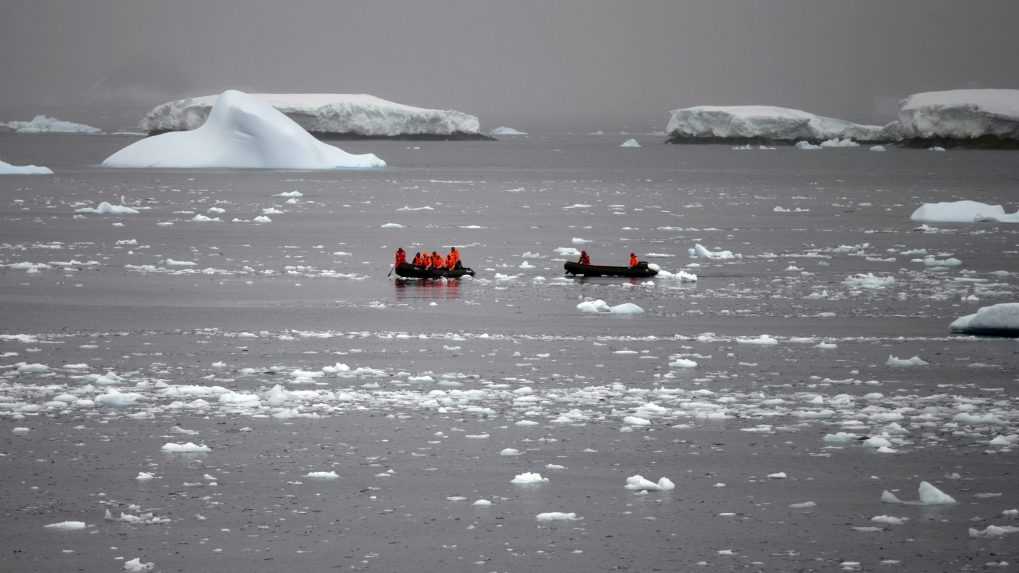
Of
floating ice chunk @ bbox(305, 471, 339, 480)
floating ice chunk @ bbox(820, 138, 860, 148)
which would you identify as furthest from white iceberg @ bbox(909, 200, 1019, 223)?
floating ice chunk @ bbox(820, 138, 860, 148)

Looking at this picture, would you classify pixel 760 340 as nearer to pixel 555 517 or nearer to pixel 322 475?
pixel 322 475

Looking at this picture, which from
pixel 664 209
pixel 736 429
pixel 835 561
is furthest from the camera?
pixel 664 209

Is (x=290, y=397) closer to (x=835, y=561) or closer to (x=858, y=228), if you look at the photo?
(x=835, y=561)

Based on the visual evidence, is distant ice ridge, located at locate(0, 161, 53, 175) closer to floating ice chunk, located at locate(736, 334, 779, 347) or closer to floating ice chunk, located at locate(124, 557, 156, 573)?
floating ice chunk, located at locate(736, 334, 779, 347)

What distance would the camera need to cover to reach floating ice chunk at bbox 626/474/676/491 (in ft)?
40.6

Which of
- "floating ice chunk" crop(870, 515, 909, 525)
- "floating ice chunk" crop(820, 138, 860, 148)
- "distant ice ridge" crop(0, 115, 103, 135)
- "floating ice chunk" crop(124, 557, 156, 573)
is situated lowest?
"floating ice chunk" crop(870, 515, 909, 525)

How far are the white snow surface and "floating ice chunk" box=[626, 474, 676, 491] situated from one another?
85195mm

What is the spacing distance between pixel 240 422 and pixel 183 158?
58531 mm

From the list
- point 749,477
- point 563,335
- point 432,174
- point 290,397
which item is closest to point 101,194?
point 432,174

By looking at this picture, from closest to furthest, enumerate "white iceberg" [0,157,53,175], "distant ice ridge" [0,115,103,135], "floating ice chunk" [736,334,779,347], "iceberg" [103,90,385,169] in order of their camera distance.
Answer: "floating ice chunk" [736,334,779,347] < "iceberg" [103,90,385,169] < "white iceberg" [0,157,53,175] < "distant ice ridge" [0,115,103,135]

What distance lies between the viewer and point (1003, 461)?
527 inches

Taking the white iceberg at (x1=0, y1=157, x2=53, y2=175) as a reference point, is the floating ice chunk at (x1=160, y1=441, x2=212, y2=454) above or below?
below

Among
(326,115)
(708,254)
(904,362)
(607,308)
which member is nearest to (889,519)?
(904,362)

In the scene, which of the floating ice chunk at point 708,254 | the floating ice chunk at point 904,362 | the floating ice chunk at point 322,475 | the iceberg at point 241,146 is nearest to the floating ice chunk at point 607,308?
the floating ice chunk at point 904,362
